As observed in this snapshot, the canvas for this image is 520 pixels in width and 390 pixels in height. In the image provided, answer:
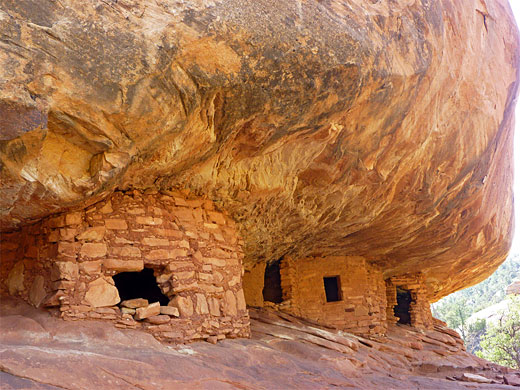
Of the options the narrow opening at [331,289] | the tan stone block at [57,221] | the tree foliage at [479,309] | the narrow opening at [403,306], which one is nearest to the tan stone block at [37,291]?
the tan stone block at [57,221]

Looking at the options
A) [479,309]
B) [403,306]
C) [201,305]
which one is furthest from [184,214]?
[479,309]

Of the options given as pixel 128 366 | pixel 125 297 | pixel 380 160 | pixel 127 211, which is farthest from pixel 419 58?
pixel 125 297

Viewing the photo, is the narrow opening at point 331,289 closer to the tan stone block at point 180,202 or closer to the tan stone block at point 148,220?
the tan stone block at point 180,202

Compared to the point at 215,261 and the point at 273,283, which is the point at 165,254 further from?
the point at 273,283

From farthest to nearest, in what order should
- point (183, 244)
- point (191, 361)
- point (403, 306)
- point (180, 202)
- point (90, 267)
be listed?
point (403, 306), point (180, 202), point (183, 244), point (90, 267), point (191, 361)

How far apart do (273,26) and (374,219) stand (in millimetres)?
4254

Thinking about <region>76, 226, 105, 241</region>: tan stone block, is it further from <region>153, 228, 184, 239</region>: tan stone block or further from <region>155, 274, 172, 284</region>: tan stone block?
<region>155, 274, 172, 284</region>: tan stone block

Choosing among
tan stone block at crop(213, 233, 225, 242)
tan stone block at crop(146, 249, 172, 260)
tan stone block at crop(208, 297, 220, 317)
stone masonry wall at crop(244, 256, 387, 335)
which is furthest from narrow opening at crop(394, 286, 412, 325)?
tan stone block at crop(146, 249, 172, 260)

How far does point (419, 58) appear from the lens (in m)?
4.70

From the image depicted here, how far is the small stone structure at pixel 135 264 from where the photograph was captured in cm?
425

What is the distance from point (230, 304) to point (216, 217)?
878 mm

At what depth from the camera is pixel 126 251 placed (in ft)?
14.8

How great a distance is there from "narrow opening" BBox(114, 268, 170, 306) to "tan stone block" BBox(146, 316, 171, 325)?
1.52 meters

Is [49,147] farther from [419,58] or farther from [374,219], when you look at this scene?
[374,219]
